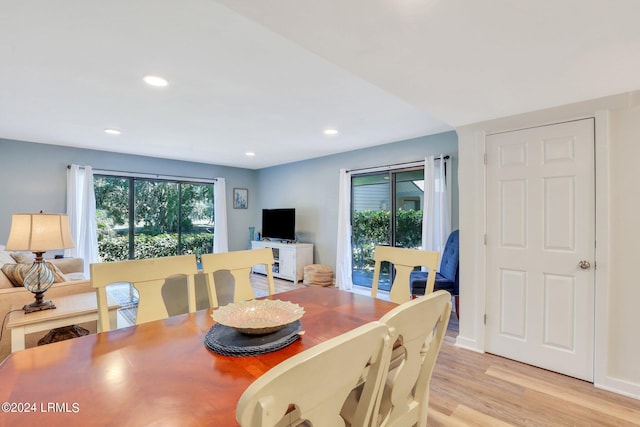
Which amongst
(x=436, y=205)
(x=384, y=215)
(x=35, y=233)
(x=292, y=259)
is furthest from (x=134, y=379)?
(x=292, y=259)

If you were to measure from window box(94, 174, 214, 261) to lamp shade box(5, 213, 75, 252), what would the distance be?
151 inches

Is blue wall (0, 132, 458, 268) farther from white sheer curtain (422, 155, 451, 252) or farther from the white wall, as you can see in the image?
the white wall

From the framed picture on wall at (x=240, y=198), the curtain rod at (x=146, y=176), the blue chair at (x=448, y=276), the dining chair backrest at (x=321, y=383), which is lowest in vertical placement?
the blue chair at (x=448, y=276)

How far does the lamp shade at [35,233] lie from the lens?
6.10 feet

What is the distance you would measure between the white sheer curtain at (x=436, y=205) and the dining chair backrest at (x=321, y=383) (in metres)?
3.41

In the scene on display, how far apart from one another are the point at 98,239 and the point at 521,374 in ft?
19.8

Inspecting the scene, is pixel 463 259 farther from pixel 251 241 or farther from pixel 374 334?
pixel 251 241

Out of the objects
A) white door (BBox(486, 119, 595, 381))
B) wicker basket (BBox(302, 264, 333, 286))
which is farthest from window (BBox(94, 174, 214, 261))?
white door (BBox(486, 119, 595, 381))

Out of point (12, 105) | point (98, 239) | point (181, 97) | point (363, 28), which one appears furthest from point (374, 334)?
point (98, 239)

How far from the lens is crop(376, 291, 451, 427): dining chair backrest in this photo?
36.3 inches

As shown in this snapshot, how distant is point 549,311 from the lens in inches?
98.7

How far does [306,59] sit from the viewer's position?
2105 millimetres

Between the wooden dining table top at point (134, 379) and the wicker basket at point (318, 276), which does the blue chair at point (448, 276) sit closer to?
the wicker basket at point (318, 276)

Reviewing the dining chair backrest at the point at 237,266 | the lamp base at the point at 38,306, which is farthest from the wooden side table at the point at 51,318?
the dining chair backrest at the point at 237,266
